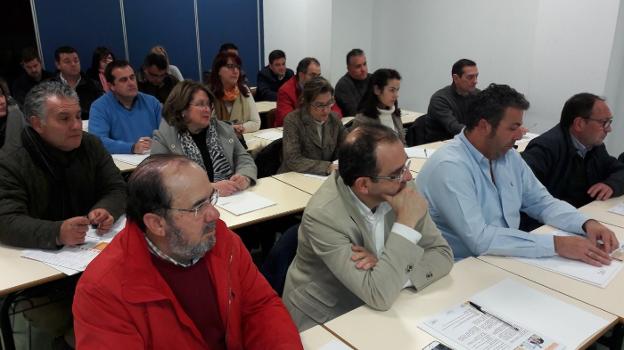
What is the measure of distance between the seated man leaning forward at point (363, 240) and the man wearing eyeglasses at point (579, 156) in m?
1.44

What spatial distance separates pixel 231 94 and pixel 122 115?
3.56 ft

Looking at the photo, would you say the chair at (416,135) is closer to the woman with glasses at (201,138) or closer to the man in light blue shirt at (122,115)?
the woman with glasses at (201,138)

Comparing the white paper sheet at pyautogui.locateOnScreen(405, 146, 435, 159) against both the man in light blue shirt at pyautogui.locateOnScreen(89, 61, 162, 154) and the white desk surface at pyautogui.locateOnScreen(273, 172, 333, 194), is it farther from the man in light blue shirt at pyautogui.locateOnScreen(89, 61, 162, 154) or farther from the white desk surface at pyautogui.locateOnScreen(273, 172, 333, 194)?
the man in light blue shirt at pyautogui.locateOnScreen(89, 61, 162, 154)

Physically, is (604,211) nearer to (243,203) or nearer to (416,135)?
(243,203)

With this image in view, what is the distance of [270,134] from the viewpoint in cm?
438

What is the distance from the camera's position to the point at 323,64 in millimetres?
7070

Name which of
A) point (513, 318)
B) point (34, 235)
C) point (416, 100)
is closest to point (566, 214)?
point (513, 318)

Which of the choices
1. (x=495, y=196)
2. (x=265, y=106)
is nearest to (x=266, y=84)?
(x=265, y=106)

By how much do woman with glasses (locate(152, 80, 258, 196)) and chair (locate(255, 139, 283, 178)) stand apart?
0.85ft

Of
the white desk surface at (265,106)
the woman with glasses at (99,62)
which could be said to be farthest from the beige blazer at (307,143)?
the woman with glasses at (99,62)

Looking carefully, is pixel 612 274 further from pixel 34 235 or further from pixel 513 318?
pixel 34 235

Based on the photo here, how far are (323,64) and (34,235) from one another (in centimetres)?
559

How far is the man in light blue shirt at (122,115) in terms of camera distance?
362 cm

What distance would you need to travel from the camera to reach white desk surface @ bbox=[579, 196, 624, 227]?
241 cm
